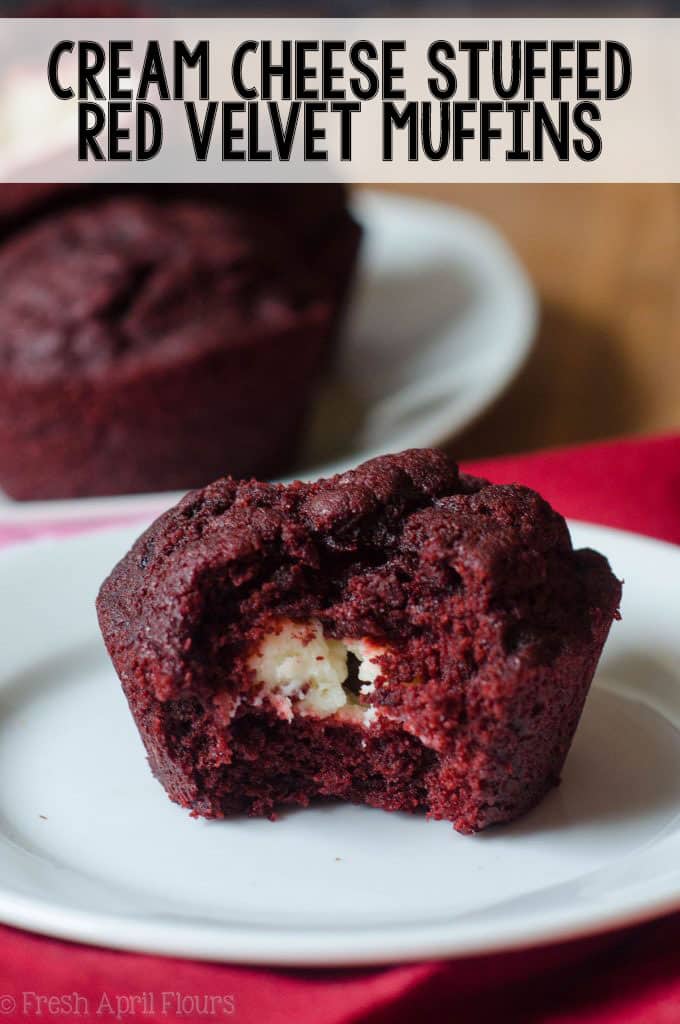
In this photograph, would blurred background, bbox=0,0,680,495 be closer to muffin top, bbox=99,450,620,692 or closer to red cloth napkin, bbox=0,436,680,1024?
muffin top, bbox=99,450,620,692

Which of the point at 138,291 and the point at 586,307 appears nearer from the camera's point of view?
the point at 138,291

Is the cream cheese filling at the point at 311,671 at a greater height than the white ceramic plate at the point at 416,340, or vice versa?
the white ceramic plate at the point at 416,340

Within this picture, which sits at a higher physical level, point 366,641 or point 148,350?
point 148,350

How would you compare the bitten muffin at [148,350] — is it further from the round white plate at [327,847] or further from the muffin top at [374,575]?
the muffin top at [374,575]

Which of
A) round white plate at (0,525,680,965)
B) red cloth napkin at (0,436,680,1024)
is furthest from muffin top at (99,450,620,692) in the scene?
red cloth napkin at (0,436,680,1024)

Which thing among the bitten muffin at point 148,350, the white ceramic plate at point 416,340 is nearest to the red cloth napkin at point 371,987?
the white ceramic plate at point 416,340

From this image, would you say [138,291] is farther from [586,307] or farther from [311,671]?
[311,671]

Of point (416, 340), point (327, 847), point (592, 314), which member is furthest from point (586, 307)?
point (327, 847)
